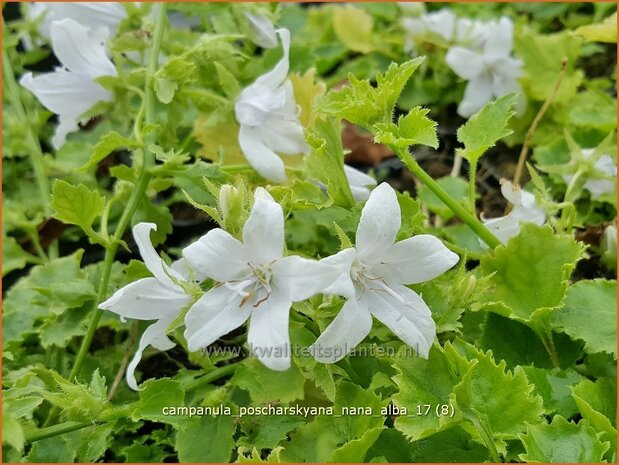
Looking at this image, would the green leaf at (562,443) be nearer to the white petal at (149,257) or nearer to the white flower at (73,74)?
the white petal at (149,257)

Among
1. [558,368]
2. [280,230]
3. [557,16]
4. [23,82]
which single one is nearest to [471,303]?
[558,368]

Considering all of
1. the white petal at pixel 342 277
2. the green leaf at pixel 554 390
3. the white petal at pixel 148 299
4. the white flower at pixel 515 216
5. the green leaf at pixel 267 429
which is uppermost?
the white petal at pixel 342 277

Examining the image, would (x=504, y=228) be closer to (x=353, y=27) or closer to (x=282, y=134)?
(x=282, y=134)

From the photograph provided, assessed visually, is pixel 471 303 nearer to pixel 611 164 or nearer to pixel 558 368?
pixel 558 368

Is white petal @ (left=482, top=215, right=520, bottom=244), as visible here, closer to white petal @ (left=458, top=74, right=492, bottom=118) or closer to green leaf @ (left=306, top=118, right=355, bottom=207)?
green leaf @ (left=306, top=118, right=355, bottom=207)

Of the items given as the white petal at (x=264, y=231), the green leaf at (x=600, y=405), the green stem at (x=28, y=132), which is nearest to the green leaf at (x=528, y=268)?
the green leaf at (x=600, y=405)

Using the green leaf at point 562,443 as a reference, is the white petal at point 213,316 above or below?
above
